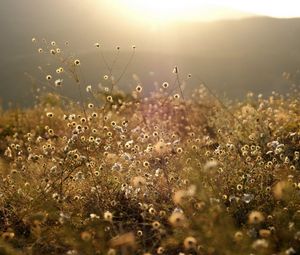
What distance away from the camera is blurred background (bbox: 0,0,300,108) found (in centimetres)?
2927

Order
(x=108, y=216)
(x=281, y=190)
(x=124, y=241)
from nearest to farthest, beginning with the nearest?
(x=124, y=241), (x=108, y=216), (x=281, y=190)

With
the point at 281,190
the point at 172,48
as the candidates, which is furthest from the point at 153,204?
the point at 172,48

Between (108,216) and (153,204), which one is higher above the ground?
(108,216)

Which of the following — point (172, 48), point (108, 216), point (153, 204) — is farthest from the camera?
point (172, 48)

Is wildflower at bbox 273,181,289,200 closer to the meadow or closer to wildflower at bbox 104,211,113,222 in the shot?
the meadow

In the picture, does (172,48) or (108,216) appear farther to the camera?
(172,48)

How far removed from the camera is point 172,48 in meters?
33.6

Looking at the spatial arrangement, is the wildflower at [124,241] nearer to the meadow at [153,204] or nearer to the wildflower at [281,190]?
the meadow at [153,204]

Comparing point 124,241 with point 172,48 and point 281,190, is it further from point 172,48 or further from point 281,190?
point 172,48

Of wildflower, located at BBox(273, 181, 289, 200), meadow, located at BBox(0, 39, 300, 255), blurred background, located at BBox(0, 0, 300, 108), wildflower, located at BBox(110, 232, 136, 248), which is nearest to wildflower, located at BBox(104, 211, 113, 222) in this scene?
meadow, located at BBox(0, 39, 300, 255)

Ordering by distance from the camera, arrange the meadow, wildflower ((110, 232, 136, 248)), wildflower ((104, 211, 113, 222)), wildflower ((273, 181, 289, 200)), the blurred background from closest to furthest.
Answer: wildflower ((110, 232, 136, 248)), wildflower ((104, 211, 113, 222)), the meadow, wildflower ((273, 181, 289, 200)), the blurred background

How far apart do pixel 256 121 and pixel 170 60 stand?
2586 cm

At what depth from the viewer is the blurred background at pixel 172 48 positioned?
29.3m

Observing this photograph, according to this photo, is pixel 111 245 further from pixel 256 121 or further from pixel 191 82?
pixel 191 82
